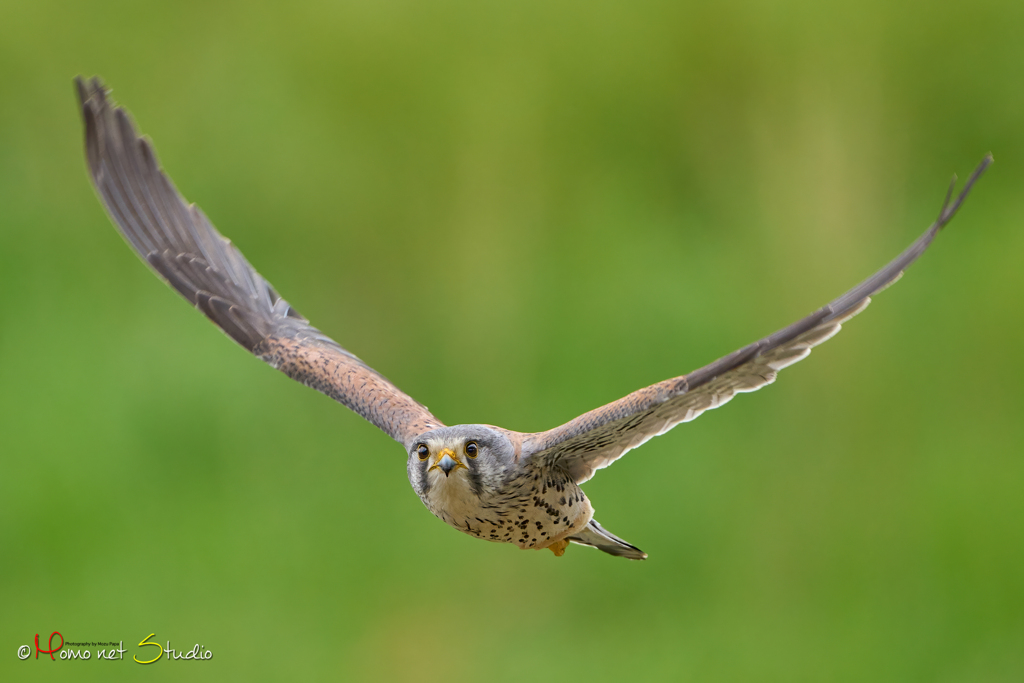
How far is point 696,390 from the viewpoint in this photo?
3.89 meters

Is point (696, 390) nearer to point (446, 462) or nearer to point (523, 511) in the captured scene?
point (523, 511)

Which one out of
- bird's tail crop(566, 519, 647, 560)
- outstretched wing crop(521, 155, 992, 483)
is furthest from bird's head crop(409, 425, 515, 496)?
bird's tail crop(566, 519, 647, 560)

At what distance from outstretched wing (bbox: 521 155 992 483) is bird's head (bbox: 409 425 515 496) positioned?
4.9 inches

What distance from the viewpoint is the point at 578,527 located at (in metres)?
4.43

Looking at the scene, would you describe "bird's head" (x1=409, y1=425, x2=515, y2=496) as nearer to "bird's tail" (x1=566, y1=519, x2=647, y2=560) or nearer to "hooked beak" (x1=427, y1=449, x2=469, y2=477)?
"hooked beak" (x1=427, y1=449, x2=469, y2=477)

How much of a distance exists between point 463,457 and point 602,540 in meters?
1.29

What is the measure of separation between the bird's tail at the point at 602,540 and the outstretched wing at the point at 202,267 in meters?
0.88

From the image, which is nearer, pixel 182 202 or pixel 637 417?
pixel 637 417

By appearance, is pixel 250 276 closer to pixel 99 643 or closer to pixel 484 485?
pixel 484 485

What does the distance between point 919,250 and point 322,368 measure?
2936 millimetres

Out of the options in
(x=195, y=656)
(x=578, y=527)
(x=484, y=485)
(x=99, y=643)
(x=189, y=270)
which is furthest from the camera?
(x=99, y=643)

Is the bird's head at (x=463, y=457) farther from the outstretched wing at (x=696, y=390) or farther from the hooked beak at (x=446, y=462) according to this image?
the outstretched wing at (x=696, y=390)

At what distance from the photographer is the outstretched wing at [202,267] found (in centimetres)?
514

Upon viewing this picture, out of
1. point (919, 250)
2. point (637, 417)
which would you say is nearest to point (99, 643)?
point (637, 417)
